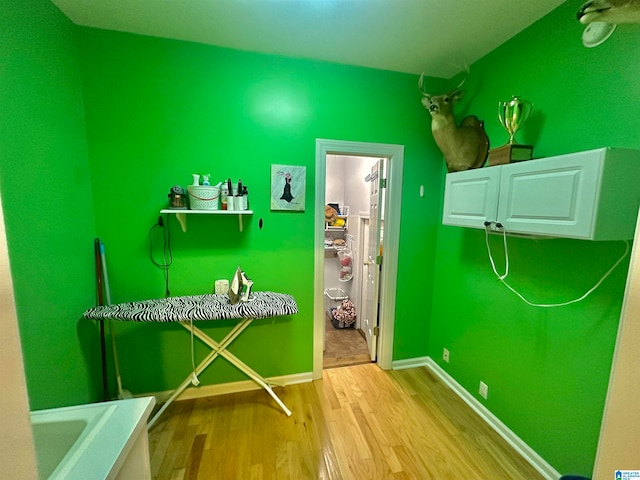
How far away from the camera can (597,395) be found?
132 cm

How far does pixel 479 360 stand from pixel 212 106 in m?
2.84

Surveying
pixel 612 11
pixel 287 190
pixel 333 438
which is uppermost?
pixel 612 11

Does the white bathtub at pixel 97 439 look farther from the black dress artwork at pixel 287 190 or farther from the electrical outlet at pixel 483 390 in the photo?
the electrical outlet at pixel 483 390

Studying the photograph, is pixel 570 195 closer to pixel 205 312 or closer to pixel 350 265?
pixel 205 312

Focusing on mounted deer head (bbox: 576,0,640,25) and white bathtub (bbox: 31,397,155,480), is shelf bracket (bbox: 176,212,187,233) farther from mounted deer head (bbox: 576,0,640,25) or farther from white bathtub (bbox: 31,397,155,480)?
mounted deer head (bbox: 576,0,640,25)

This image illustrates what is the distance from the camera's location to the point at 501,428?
1810 millimetres

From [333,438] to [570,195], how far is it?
6.49 ft

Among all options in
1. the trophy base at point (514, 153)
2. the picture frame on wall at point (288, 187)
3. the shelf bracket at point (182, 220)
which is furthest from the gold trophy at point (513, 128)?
the shelf bracket at point (182, 220)

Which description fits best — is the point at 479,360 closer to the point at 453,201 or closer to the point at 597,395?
the point at 597,395

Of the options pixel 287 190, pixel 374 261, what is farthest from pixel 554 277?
pixel 287 190

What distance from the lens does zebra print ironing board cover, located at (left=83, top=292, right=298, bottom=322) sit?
5.41 feet

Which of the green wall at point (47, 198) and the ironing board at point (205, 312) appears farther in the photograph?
the ironing board at point (205, 312)

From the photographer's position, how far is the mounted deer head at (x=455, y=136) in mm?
1924

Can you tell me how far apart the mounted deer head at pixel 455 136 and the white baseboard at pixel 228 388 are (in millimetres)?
2214
